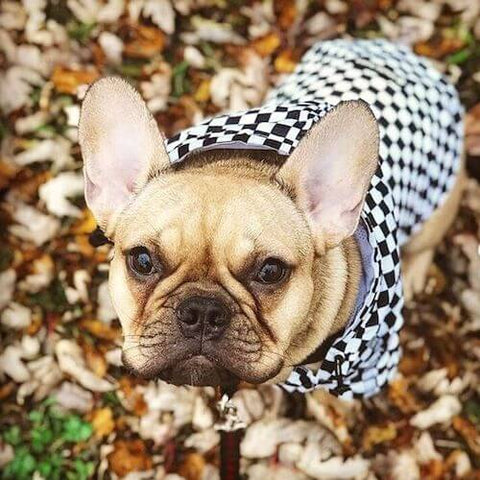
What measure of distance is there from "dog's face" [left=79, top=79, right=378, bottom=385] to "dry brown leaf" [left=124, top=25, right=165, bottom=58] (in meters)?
1.77

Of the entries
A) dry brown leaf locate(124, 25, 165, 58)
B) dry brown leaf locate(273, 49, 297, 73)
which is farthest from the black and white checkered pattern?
dry brown leaf locate(124, 25, 165, 58)

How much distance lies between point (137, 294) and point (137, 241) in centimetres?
18

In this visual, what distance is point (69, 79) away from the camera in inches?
150

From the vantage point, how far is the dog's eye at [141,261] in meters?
2.20

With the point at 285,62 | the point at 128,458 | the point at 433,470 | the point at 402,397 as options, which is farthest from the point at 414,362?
the point at 285,62

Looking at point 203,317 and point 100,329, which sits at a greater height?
point 203,317

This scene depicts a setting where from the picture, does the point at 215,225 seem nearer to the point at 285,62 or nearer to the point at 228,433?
the point at 228,433

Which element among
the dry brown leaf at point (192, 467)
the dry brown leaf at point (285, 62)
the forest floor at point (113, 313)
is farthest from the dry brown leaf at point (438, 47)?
the dry brown leaf at point (192, 467)

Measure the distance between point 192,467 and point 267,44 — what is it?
221cm

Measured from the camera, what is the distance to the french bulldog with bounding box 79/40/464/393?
7.09 feet

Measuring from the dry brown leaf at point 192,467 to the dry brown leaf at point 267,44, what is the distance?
209 centimetres

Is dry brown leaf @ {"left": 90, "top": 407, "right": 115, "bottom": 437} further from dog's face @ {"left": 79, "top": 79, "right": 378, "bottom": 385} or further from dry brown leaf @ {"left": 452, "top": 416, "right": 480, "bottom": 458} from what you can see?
dry brown leaf @ {"left": 452, "top": 416, "right": 480, "bottom": 458}

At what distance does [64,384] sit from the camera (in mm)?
3232

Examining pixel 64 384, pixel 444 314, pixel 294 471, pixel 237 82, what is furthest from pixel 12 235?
pixel 444 314
